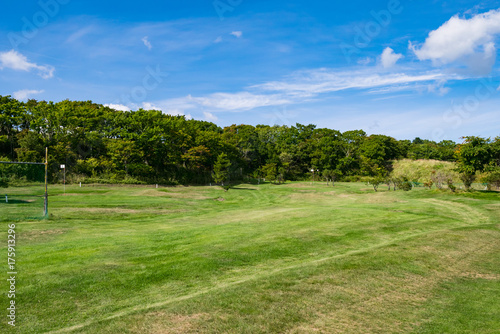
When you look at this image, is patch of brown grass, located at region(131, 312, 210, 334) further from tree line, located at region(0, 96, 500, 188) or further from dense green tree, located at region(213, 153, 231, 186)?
dense green tree, located at region(213, 153, 231, 186)

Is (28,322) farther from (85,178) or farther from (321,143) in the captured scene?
(321,143)

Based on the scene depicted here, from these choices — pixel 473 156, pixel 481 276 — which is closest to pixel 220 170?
pixel 473 156

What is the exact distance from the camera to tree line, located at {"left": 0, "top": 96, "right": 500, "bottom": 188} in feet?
176

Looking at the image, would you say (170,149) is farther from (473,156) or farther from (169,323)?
(169,323)

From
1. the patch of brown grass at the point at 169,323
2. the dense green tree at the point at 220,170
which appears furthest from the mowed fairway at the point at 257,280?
the dense green tree at the point at 220,170

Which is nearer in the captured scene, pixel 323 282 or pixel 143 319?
pixel 143 319

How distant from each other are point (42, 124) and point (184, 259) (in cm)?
5680

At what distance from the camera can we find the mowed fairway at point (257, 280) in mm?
7207

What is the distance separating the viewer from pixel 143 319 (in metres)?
7.05

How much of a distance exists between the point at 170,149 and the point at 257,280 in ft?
206

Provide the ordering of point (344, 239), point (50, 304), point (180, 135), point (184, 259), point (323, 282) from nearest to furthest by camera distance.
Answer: point (50, 304) < point (323, 282) < point (184, 259) < point (344, 239) < point (180, 135)

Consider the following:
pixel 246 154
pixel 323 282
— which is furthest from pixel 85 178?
pixel 323 282

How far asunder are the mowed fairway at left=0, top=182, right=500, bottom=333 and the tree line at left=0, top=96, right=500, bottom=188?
32768mm

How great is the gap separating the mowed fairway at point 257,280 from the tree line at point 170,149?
32768 millimetres
